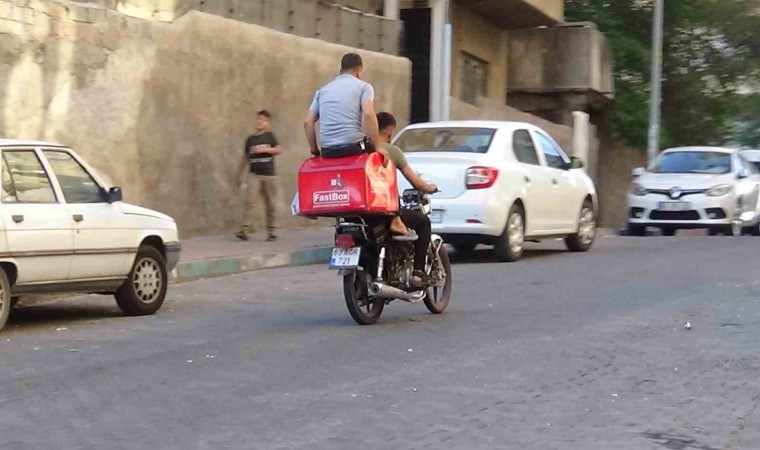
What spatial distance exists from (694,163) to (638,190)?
1356 millimetres

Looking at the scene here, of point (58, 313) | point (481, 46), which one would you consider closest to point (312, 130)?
point (58, 313)

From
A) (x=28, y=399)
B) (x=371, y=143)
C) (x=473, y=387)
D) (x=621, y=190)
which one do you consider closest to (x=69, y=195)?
(x=371, y=143)

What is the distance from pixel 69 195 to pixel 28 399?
338cm

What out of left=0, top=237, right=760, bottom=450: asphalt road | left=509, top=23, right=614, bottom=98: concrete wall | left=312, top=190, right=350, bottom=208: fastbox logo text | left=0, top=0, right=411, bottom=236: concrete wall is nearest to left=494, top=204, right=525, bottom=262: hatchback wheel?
left=0, top=237, right=760, bottom=450: asphalt road

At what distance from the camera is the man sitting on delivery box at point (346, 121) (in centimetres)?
934

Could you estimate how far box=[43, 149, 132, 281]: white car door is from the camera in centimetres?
1001

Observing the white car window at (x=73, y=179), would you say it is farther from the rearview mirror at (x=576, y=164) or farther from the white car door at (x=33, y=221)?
the rearview mirror at (x=576, y=164)

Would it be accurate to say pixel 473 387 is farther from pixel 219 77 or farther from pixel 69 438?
pixel 219 77

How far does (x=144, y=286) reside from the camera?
1073cm

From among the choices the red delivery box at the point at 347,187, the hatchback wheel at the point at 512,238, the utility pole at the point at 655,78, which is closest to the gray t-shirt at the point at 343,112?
the red delivery box at the point at 347,187

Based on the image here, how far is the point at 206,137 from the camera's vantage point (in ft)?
56.7

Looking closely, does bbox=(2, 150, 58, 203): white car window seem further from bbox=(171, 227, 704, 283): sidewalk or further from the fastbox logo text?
bbox=(171, 227, 704, 283): sidewalk

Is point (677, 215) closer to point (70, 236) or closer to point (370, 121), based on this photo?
point (370, 121)

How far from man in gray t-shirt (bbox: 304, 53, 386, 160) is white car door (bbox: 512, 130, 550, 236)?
5.75m
